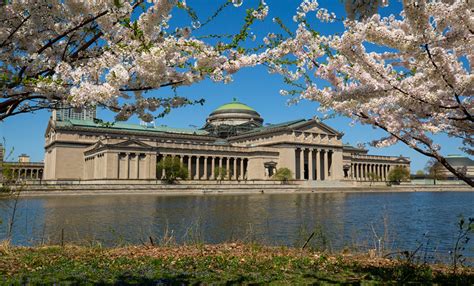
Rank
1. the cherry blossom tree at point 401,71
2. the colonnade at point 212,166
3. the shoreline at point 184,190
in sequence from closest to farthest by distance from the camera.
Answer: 1. the cherry blossom tree at point 401,71
2. the shoreline at point 184,190
3. the colonnade at point 212,166

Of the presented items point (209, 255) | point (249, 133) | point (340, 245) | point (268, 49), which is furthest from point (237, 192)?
point (268, 49)

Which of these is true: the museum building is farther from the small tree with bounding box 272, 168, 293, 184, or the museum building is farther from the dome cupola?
the small tree with bounding box 272, 168, 293, 184

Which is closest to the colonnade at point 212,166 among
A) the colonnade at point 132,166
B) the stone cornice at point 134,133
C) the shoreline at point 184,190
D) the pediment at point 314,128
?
the colonnade at point 132,166

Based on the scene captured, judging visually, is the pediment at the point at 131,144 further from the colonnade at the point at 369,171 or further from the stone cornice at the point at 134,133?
the colonnade at the point at 369,171

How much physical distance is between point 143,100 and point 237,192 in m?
77.3

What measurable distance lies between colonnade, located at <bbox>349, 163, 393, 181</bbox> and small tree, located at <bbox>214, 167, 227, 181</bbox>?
194 ft

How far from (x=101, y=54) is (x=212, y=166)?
10901 cm

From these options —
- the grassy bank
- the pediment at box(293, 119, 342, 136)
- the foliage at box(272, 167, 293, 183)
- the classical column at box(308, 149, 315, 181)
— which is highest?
the pediment at box(293, 119, 342, 136)

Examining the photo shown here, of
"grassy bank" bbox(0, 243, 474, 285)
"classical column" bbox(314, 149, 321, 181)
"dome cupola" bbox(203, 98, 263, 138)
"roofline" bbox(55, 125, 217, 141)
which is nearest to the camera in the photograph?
"grassy bank" bbox(0, 243, 474, 285)

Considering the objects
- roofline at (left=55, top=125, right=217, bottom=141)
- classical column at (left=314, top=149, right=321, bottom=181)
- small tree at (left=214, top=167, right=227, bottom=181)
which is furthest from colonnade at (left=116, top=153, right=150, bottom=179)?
classical column at (left=314, top=149, right=321, bottom=181)

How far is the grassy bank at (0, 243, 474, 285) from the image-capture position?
10.0 meters

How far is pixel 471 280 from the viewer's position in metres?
9.83

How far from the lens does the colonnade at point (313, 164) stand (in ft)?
416

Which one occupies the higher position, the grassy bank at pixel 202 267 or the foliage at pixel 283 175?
the foliage at pixel 283 175
